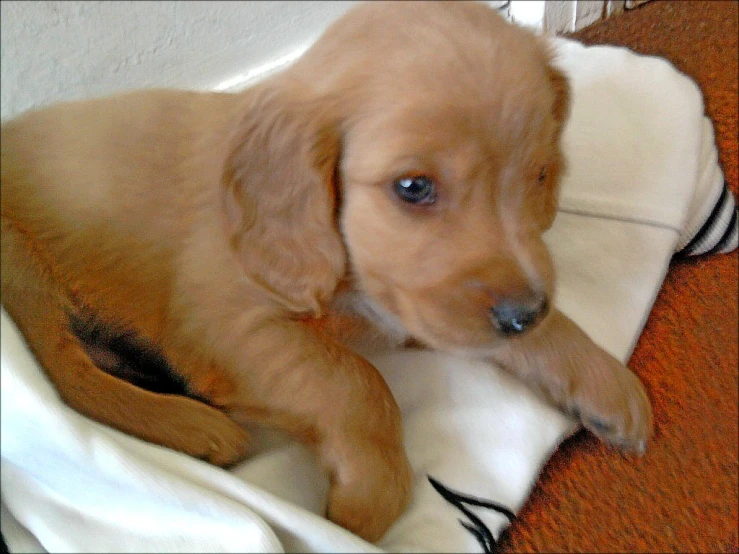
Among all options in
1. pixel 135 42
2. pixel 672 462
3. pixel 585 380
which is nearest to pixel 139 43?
pixel 135 42

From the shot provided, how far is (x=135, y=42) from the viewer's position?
1493mm

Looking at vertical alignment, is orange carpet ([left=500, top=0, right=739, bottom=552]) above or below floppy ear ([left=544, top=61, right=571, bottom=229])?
below

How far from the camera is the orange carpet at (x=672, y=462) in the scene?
3.88 ft

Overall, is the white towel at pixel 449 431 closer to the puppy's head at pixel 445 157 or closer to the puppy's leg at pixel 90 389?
the puppy's leg at pixel 90 389

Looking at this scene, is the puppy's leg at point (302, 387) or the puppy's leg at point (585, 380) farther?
the puppy's leg at point (585, 380)

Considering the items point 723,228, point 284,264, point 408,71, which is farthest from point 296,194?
point 723,228

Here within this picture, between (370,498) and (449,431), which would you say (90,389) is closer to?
(370,498)

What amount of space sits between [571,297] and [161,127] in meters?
1.04

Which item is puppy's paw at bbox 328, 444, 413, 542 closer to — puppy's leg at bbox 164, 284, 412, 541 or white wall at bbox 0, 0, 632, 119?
puppy's leg at bbox 164, 284, 412, 541

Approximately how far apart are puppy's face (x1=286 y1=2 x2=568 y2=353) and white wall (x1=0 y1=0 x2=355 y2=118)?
58 cm

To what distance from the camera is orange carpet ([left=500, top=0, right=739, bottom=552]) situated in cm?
118

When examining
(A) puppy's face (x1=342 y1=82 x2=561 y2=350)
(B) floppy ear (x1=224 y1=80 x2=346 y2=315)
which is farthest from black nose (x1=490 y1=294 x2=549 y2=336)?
(B) floppy ear (x1=224 y1=80 x2=346 y2=315)

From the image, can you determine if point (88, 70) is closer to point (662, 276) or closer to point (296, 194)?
point (296, 194)

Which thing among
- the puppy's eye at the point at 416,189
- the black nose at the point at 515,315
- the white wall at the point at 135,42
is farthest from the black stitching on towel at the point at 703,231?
the white wall at the point at 135,42
